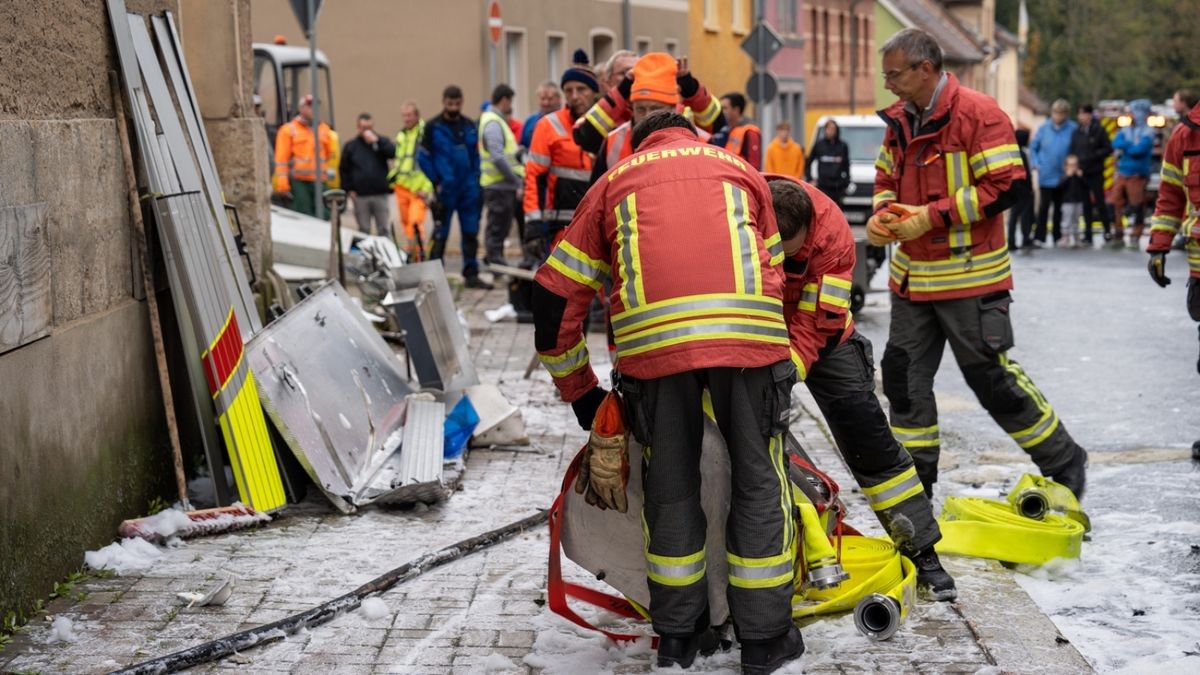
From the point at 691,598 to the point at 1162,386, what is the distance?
6452 millimetres

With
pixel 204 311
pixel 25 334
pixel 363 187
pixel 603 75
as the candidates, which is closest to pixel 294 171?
pixel 363 187

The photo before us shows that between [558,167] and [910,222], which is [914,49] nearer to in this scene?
[910,222]

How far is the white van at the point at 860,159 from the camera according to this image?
26.6 m

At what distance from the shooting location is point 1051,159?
22500 mm

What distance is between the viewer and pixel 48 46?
580cm

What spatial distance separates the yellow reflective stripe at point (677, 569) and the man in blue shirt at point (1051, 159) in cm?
1873

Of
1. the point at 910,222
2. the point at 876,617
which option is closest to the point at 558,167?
the point at 910,222

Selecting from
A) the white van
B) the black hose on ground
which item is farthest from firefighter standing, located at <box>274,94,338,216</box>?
the black hose on ground

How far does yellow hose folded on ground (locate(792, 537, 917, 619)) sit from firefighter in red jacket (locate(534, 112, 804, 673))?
10.6 inches

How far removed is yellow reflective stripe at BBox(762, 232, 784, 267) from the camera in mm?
4750

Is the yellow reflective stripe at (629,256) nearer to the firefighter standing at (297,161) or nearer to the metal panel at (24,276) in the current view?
the metal panel at (24,276)

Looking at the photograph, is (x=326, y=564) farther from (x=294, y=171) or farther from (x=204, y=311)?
(x=294, y=171)

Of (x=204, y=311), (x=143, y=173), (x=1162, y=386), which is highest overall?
(x=143, y=173)

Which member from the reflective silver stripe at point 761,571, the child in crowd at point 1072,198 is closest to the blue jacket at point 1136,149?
the child in crowd at point 1072,198
